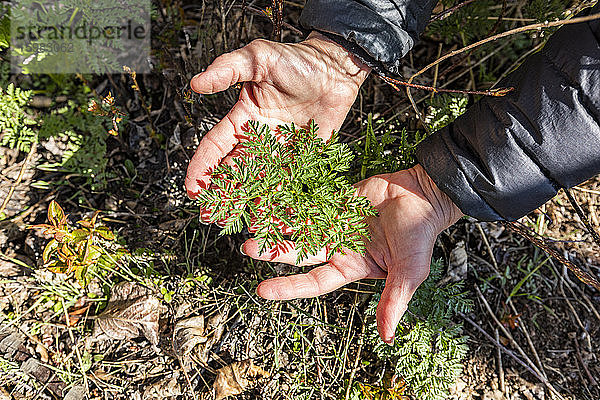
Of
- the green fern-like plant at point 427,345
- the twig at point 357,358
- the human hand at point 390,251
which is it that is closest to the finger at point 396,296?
the human hand at point 390,251

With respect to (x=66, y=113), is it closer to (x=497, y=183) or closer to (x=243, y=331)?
(x=243, y=331)

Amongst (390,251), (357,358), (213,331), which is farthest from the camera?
(213,331)

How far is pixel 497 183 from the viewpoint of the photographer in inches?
98.8

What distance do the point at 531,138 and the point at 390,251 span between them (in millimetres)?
943

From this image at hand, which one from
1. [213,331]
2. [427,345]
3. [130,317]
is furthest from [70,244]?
[427,345]

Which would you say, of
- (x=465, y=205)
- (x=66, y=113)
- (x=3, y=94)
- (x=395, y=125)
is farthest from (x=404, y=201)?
(x=3, y=94)

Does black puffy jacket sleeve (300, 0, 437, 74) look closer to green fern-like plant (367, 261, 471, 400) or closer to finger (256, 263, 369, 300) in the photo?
finger (256, 263, 369, 300)

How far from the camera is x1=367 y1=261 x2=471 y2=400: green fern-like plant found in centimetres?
287

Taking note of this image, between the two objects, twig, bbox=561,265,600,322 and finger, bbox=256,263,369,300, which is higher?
finger, bbox=256,263,369,300

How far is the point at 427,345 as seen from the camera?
9.42ft

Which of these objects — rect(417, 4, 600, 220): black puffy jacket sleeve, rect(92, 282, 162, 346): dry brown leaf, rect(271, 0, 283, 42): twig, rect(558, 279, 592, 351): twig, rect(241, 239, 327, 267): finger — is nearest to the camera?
rect(417, 4, 600, 220): black puffy jacket sleeve

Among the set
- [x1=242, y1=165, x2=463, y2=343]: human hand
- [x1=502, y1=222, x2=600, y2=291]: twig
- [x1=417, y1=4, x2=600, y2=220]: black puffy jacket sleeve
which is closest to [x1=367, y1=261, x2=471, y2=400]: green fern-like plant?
[x1=242, y1=165, x2=463, y2=343]: human hand

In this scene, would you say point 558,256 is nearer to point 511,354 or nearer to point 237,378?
point 511,354

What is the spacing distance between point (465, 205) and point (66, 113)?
9.71 feet
